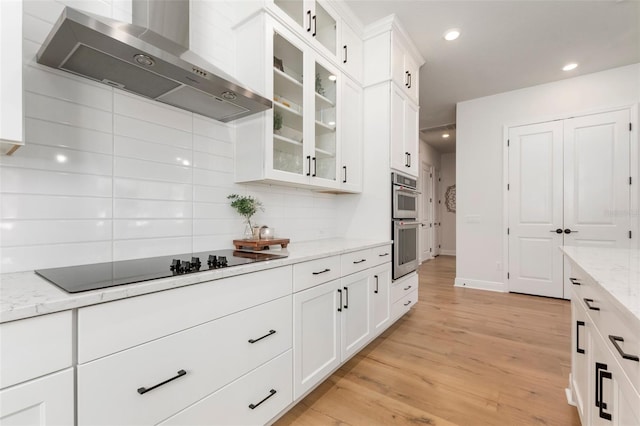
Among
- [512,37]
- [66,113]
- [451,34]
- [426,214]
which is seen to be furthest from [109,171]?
[426,214]

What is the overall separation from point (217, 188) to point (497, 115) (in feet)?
14.0

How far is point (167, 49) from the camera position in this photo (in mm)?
1249

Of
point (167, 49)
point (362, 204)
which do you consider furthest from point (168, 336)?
point (362, 204)

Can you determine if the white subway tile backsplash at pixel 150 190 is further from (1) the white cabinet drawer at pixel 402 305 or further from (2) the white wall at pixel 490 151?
(2) the white wall at pixel 490 151

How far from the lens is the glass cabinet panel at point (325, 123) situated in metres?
2.29

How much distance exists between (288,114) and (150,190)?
1.05m

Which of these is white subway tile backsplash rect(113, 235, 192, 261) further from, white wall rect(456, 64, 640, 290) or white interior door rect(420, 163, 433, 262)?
white interior door rect(420, 163, 433, 262)

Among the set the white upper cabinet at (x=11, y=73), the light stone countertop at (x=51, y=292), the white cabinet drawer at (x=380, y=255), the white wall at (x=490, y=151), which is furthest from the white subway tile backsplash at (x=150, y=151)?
the white wall at (x=490, y=151)

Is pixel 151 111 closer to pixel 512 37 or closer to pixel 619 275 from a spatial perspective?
pixel 619 275

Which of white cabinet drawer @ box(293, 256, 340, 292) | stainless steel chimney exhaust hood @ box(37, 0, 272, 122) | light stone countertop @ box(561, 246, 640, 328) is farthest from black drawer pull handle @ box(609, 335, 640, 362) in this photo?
stainless steel chimney exhaust hood @ box(37, 0, 272, 122)

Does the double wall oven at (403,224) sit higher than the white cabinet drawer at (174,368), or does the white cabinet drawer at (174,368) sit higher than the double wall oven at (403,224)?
the double wall oven at (403,224)

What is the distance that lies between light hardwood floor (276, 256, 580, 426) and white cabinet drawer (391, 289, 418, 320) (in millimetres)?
160

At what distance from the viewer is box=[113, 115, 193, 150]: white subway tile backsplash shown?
137 centimetres

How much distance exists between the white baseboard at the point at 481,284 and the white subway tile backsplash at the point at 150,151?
427cm
